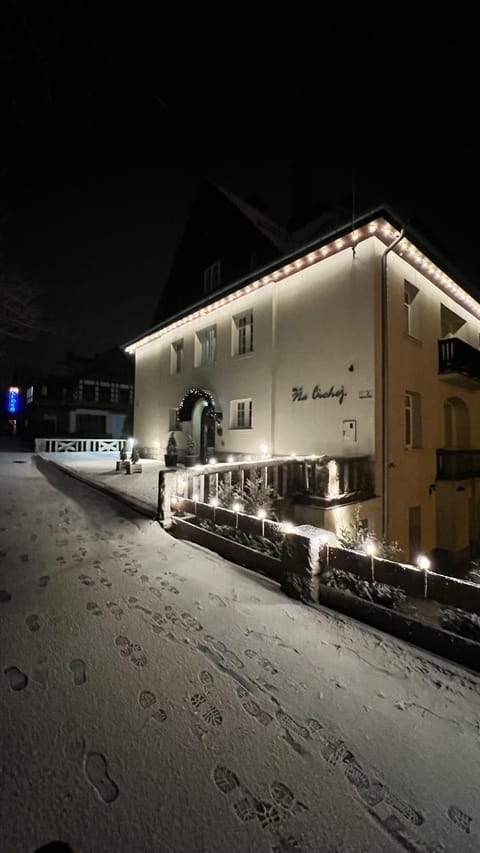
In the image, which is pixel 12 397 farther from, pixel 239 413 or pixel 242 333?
pixel 239 413

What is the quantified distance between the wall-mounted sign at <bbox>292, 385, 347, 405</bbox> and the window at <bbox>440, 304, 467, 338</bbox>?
20.0 feet

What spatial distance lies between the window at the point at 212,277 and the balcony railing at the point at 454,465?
35.0ft

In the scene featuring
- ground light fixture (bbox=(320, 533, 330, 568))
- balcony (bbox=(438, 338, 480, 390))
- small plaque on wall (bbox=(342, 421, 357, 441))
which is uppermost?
balcony (bbox=(438, 338, 480, 390))

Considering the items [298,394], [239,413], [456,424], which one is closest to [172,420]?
[239,413]

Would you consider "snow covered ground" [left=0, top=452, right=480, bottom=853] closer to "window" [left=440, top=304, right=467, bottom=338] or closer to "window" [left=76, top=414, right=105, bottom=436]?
"window" [left=440, top=304, right=467, bottom=338]

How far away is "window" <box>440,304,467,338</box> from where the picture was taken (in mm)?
12102

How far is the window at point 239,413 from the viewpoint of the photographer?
12052 mm

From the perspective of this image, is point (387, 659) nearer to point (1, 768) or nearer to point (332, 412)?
point (1, 768)

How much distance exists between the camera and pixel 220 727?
2.04 m

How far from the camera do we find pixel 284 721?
6.95 ft

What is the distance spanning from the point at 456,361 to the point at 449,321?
10.1ft

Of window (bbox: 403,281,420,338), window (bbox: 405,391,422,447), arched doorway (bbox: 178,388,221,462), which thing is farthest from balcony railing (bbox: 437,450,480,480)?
arched doorway (bbox: 178,388,221,462)

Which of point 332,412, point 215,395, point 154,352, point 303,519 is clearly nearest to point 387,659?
point 303,519

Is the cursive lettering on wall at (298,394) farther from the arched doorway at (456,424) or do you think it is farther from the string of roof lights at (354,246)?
the arched doorway at (456,424)
